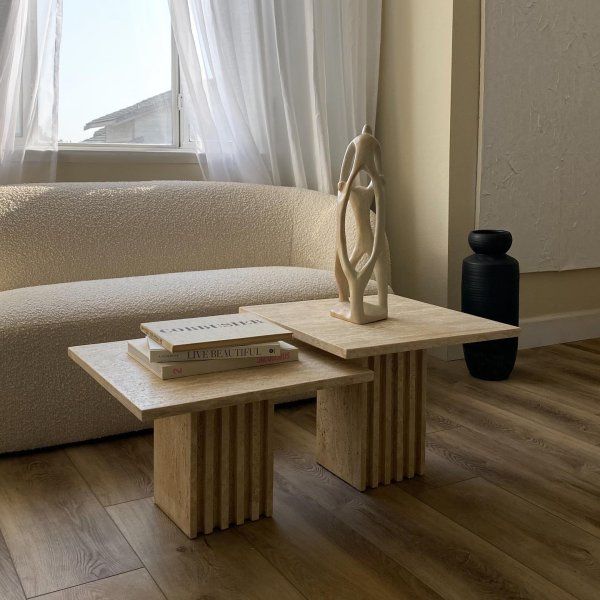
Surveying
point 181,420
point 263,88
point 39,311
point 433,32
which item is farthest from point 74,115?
point 181,420

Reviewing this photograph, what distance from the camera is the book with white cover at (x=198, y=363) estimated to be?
1529 millimetres

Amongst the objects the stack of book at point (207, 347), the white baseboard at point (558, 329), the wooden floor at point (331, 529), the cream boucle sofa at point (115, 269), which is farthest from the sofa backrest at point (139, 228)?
the stack of book at point (207, 347)

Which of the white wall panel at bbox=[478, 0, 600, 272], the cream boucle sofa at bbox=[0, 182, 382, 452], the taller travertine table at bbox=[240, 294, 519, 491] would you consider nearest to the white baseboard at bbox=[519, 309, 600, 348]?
the white wall panel at bbox=[478, 0, 600, 272]

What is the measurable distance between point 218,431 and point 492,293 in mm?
1514

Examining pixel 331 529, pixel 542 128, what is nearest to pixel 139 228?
pixel 331 529

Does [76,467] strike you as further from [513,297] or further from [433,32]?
[433,32]

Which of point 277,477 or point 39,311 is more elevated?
point 39,311

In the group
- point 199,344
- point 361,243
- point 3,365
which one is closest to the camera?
point 199,344

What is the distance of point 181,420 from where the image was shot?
1622 mm

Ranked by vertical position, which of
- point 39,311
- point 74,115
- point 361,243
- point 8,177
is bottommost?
point 39,311

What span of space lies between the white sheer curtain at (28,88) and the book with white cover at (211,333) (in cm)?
146

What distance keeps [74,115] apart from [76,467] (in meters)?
1.67

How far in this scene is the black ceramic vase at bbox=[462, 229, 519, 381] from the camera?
2.82 metres

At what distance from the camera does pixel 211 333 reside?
5.31ft
